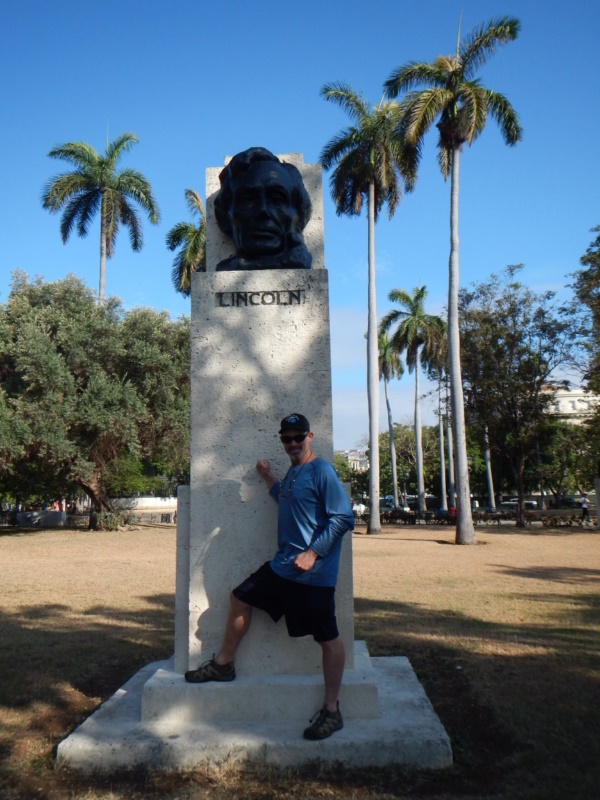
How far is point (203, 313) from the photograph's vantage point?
13.3ft

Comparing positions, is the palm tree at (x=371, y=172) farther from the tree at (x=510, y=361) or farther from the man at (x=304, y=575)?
the man at (x=304, y=575)

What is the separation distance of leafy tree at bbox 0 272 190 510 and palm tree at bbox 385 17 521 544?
398 inches

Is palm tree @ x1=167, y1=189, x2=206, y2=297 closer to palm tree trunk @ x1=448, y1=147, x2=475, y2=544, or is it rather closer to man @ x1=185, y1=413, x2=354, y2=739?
palm tree trunk @ x1=448, y1=147, x2=475, y2=544

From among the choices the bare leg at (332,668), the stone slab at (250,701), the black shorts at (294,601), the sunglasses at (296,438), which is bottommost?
the stone slab at (250,701)

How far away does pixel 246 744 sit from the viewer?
3223 mm

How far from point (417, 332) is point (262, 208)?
35050 mm

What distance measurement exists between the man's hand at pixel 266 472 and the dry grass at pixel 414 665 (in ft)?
4.90

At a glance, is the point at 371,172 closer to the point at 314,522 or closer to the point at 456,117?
the point at 456,117

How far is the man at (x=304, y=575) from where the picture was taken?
3338mm

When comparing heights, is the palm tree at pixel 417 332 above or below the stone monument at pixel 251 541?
above

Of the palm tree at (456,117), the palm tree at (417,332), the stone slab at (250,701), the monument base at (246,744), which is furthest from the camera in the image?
the palm tree at (417,332)

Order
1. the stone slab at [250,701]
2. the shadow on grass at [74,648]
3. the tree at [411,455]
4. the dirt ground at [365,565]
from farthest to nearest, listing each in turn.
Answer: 1. the tree at [411,455]
2. the dirt ground at [365,565]
3. the shadow on grass at [74,648]
4. the stone slab at [250,701]

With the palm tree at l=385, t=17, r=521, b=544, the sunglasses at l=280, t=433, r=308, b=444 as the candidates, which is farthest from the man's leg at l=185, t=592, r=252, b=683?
the palm tree at l=385, t=17, r=521, b=544

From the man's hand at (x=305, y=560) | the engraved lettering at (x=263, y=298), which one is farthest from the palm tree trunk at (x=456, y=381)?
the man's hand at (x=305, y=560)
